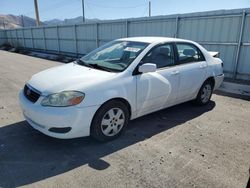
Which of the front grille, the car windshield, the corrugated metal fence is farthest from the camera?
the corrugated metal fence

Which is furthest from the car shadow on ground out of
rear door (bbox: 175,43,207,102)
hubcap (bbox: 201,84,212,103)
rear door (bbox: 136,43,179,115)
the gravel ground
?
hubcap (bbox: 201,84,212,103)

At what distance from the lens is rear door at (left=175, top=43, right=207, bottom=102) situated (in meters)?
4.73

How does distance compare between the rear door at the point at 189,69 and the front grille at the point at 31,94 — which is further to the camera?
the rear door at the point at 189,69

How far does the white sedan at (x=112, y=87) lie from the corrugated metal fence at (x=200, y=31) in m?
3.86

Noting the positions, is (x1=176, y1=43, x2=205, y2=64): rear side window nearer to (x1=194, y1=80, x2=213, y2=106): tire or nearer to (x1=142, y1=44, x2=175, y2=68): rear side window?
(x1=142, y1=44, x2=175, y2=68): rear side window

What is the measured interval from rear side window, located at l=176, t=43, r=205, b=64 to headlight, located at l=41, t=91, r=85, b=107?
94.0 inches

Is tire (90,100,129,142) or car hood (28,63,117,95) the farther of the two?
tire (90,100,129,142)

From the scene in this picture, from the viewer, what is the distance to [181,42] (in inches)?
193

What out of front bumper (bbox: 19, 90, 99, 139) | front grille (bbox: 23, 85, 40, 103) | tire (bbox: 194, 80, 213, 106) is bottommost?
tire (bbox: 194, 80, 213, 106)

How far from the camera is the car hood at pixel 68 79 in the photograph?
3.39m

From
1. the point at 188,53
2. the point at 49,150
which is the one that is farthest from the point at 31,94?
the point at 188,53

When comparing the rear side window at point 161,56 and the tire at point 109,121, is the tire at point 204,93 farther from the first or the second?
the tire at point 109,121

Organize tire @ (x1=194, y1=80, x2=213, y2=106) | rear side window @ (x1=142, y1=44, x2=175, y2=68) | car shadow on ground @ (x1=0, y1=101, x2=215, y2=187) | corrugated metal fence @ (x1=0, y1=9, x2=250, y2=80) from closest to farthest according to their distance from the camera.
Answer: car shadow on ground @ (x1=0, y1=101, x2=215, y2=187)
rear side window @ (x1=142, y1=44, x2=175, y2=68)
tire @ (x1=194, y1=80, x2=213, y2=106)
corrugated metal fence @ (x1=0, y1=9, x2=250, y2=80)

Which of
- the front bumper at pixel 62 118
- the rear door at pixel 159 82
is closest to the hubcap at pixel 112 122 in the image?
the front bumper at pixel 62 118
